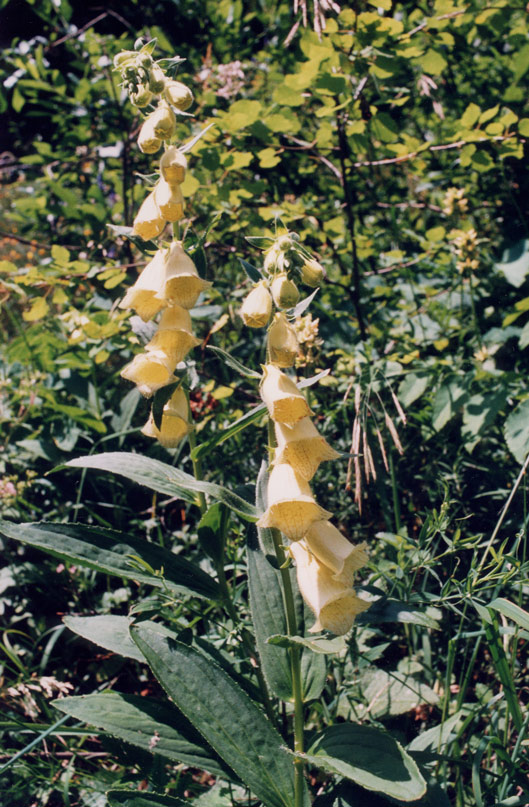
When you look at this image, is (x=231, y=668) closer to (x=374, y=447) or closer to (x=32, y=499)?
(x=374, y=447)

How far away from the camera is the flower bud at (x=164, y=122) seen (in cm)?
127

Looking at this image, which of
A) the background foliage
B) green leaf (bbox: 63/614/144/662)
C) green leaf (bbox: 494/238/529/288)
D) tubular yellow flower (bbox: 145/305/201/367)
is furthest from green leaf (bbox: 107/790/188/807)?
green leaf (bbox: 494/238/529/288)

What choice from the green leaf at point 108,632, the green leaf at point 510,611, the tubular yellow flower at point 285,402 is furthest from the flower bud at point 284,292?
the green leaf at point 108,632

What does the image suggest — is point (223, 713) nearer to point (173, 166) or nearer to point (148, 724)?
point (148, 724)

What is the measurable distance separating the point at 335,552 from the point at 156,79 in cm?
109

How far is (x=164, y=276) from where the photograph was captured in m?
1.25

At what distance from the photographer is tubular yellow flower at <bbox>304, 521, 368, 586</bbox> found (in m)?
1.08

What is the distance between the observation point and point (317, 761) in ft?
3.47

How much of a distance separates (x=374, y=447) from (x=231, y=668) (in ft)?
3.10

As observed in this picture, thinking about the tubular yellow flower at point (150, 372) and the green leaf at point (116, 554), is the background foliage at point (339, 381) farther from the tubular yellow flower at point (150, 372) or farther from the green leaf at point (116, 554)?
the tubular yellow flower at point (150, 372)

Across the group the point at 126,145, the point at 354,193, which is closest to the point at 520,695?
the point at 354,193

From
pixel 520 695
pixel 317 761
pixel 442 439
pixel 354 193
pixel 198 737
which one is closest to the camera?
pixel 317 761

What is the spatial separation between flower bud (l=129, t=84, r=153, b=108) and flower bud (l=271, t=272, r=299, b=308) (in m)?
0.57

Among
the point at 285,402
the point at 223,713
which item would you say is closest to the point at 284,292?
the point at 285,402
